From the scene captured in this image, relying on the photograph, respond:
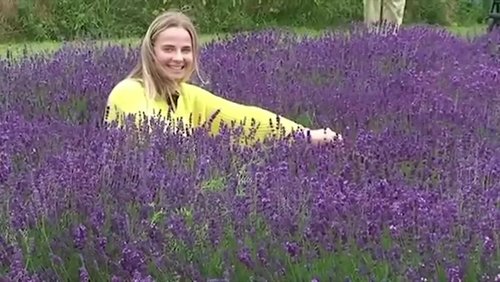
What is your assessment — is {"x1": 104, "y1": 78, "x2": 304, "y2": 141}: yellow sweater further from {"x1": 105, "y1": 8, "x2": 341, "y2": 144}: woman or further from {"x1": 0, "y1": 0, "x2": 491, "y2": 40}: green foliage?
{"x1": 0, "y1": 0, "x2": 491, "y2": 40}: green foliage

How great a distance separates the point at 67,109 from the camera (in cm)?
448

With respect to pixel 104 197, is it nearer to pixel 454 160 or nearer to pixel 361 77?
pixel 454 160

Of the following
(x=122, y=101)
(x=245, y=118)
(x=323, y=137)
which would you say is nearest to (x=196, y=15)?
(x=122, y=101)

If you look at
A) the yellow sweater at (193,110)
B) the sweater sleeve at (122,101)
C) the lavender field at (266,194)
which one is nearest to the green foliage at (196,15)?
the yellow sweater at (193,110)

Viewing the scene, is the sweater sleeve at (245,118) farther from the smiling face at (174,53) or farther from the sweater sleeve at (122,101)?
the sweater sleeve at (122,101)

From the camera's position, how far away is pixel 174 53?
4.31 metres

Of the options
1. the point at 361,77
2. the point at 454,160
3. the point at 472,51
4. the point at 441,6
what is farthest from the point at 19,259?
the point at 441,6

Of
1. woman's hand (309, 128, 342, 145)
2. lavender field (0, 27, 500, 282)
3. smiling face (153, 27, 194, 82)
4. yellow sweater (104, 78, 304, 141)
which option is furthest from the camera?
smiling face (153, 27, 194, 82)

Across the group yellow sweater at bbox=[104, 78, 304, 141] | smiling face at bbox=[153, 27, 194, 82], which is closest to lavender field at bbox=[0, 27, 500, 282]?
yellow sweater at bbox=[104, 78, 304, 141]

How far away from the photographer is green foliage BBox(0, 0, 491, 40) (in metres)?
12.3

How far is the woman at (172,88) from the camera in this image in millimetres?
4129

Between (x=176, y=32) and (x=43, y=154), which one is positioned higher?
(x=176, y=32)

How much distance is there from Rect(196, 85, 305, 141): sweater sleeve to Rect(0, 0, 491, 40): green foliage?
704 centimetres

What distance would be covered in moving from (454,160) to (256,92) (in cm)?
164
